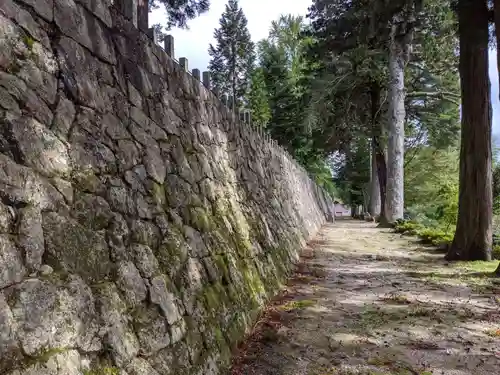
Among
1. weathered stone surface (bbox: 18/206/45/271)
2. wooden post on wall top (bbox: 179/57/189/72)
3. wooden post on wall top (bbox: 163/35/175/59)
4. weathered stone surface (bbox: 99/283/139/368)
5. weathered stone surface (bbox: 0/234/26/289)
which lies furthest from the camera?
wooden post on wall top (bbox: 179/57/189/72)

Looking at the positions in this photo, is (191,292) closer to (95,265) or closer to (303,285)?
(95,265)

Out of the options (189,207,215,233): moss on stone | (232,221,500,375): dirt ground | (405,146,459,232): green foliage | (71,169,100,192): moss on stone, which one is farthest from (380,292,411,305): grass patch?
(405,146,459,232): green foliage

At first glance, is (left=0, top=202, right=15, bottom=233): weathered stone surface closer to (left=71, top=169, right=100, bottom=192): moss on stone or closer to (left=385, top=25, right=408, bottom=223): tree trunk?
(left=71, top=169, right=100, bottom=192): moss on stone

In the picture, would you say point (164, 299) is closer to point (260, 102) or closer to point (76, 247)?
point (76, 247)

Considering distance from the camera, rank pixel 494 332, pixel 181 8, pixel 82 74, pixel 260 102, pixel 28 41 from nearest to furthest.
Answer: pixel 28 41 < pixel 82 74 < pixel 494 332 < pixel 181 8 < pixel 260 102

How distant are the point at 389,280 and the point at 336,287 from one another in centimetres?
99

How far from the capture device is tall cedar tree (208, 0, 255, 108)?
110ft

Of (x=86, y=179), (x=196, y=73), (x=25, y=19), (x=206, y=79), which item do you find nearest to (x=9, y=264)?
(x=86, y=179)

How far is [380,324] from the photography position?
382cm

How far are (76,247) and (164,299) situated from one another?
705 mm

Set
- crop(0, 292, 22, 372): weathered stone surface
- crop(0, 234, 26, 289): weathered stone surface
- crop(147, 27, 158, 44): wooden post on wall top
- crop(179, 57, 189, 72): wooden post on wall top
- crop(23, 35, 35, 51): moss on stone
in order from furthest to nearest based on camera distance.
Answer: crop(179, 57, 189, 72): wooden post on wall top, crop(147, 27, 158, 44): wooden post on wall top, crop(23, 35, 35, 51): moss on stone, crop(0, 234, 26, 289): weathered stone surface, crop(0, 292, 22, 372): weathered stone surface

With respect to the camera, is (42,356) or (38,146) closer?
(42,356)

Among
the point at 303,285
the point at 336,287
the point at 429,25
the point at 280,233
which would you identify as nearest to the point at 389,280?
the point at 336,287

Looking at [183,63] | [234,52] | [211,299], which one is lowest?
[211,299]
